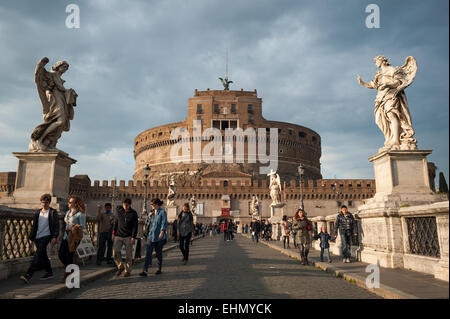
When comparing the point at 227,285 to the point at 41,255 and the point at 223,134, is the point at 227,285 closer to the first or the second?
the point at 41,255

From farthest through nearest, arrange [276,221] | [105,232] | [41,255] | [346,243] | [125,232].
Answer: [276,221]
[105,232]
[346,243]
[125,232]
[41,255]

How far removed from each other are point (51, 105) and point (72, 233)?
3.03m

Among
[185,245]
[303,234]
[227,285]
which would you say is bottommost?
[227,285]

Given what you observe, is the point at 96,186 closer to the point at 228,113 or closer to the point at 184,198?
the point at 184,198

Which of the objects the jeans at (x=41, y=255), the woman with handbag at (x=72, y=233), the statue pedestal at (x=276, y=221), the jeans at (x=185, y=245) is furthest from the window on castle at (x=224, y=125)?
the jeans at (x=41, y=255)

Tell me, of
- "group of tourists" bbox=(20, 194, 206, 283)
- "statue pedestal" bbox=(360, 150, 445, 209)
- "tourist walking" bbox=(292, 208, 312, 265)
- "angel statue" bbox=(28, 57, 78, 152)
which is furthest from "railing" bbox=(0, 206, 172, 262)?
"statue pedestal" bbox=(360, 150, 445, 209)

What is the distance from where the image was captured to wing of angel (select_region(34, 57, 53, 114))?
6.85 metres

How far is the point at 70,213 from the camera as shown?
578 centimetres

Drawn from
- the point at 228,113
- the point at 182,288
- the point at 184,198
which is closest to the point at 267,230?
the point at 182,288

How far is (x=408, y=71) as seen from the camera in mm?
7117

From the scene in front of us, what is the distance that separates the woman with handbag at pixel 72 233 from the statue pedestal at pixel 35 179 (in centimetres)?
118

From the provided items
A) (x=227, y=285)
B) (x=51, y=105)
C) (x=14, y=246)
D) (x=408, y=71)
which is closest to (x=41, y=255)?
(x=14, y=246)

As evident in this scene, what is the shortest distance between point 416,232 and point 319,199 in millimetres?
49977

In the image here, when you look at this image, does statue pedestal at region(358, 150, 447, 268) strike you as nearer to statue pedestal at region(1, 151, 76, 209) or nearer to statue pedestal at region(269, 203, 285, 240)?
statue pedestal at region(1, 151, 76, 209)
